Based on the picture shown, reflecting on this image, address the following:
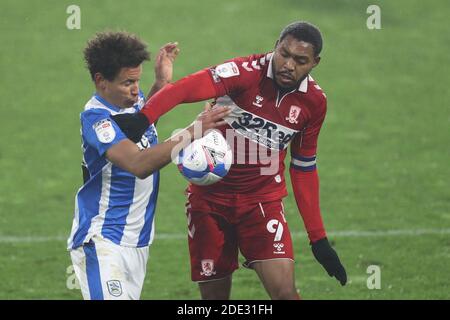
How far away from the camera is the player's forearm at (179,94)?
24.6 feet

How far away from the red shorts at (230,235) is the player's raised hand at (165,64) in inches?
38.0

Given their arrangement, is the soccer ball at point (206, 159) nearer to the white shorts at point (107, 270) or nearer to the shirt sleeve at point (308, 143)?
the white shorts at point (107, 270)

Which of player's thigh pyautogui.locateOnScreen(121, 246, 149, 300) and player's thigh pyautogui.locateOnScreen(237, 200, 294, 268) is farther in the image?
player's thigh pyautogui.locateOnScreen(237, 200, 294, 268)

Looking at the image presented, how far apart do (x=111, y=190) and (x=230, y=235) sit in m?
1.37

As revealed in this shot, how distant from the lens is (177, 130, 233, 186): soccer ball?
7.45m

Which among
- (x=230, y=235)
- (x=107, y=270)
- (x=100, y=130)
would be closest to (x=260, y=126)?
(x=230, y=235)

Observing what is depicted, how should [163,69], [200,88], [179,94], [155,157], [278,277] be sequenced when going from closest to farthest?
[155,157]
[179,94]
[200,88]
[278,277]
[163,69]

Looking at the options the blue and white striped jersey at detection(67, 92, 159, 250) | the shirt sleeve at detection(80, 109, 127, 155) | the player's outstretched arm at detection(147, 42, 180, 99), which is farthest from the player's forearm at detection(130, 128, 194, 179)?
the player's outstretched arm at detection(147, 42, 180, 99)

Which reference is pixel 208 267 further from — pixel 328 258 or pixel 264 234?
pixel 328 258

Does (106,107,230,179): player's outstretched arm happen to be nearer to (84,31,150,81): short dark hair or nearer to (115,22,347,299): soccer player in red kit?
(84,31,150,81): short dark hair

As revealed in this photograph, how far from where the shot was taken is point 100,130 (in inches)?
283

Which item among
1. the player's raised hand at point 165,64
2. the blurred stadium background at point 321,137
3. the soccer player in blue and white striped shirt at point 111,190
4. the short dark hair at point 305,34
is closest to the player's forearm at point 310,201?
the short dark hair at point 305,34

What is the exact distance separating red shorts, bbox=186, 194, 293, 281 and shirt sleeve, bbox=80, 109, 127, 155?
4.54 ft
